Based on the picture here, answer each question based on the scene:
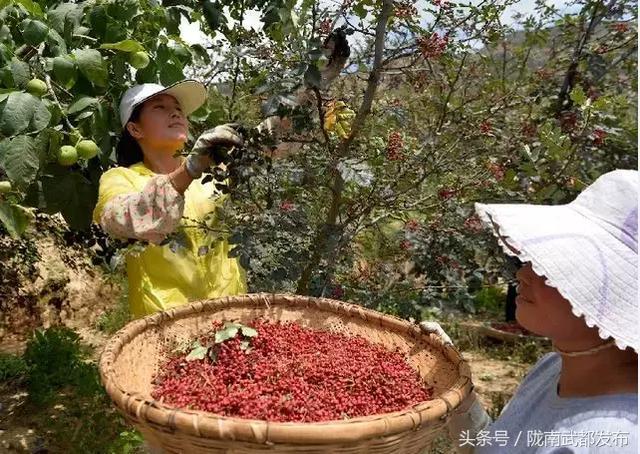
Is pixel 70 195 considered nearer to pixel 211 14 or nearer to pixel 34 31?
pixel 34 31

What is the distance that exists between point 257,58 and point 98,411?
2398 mm

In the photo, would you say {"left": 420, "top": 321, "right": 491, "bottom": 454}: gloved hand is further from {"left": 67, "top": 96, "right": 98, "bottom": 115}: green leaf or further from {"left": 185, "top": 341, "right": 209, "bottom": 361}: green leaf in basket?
{"left": 67, "top": 96, "right": 98, "bottom": 115}: green leaf

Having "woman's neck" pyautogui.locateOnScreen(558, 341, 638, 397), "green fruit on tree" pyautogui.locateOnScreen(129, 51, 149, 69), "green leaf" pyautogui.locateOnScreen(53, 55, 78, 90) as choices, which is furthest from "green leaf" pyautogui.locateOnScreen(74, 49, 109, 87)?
"woman's neck" pyautogui.locateOnScreen(558, 341, 638, 397)

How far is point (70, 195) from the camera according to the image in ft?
6.16

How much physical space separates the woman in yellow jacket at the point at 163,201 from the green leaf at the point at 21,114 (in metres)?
0.26

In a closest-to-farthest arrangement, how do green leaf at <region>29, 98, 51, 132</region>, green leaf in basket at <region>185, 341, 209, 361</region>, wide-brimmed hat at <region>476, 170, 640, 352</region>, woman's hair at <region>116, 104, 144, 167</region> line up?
wide-brimmed hat at <region>476, 170, 640, 352</region>
green leaf in basket at <region>185, 341, 209, 361</region>
green leaf at <region>29, 98, 51, 132</region>
woman's hair at <region>116, 104, 144, 167</region>

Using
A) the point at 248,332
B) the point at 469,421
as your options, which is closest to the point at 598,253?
the point at 469,421

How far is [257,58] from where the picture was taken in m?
1.67

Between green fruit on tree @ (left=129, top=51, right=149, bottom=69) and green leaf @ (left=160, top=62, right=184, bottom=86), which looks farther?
green leaf @ (left=160, top=62, right=184, bottom=86)

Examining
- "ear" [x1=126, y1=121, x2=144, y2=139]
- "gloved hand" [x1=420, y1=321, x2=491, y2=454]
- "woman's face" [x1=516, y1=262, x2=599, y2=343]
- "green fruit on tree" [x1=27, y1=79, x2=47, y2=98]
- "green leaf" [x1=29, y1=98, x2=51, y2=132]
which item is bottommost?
"gloved hand" [x1=420, y1=321, x2=491, y2=454]

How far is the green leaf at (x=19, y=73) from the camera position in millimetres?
1587

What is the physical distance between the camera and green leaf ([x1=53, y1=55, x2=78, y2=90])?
5.32 ft

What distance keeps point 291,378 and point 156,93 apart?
1.07 metres

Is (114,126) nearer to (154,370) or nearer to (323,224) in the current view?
(323,224)
